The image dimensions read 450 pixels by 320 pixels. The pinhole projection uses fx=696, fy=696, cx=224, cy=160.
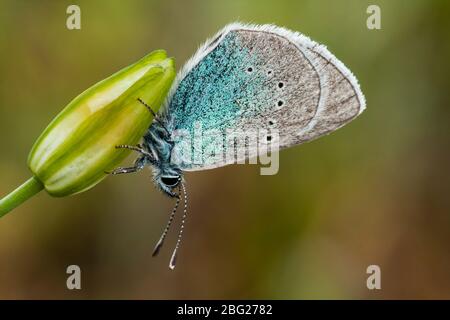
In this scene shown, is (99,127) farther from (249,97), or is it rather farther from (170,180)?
(249,97)

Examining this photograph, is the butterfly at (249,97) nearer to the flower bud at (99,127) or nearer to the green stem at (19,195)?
the flower bud at (99,127)

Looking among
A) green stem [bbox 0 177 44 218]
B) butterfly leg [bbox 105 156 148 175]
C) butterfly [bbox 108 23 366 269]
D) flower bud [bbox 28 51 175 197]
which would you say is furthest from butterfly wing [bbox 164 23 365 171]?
green stem [bbox 0 177 44 218]

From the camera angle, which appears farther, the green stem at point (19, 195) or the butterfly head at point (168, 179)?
the butterfly head at point (168, 179)

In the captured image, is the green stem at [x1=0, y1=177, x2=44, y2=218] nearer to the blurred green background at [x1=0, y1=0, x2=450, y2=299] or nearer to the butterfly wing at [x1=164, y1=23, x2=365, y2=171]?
the butterfly wing at [x1=164, y1=23, x2=365, y2=171]

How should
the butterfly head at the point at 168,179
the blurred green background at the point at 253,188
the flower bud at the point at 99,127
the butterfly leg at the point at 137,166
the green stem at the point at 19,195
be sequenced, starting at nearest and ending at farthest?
the green stem at the point at 19,195
the flower bud at the point at 99,127
the butterfly leg at the point at 137,166
the butterfly head at the point at 168,179
the blurred green background at the point at 253,188

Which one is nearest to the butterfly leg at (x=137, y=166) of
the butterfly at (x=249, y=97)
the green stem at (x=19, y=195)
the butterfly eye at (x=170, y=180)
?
the butterfly at (x=249, y=97)
